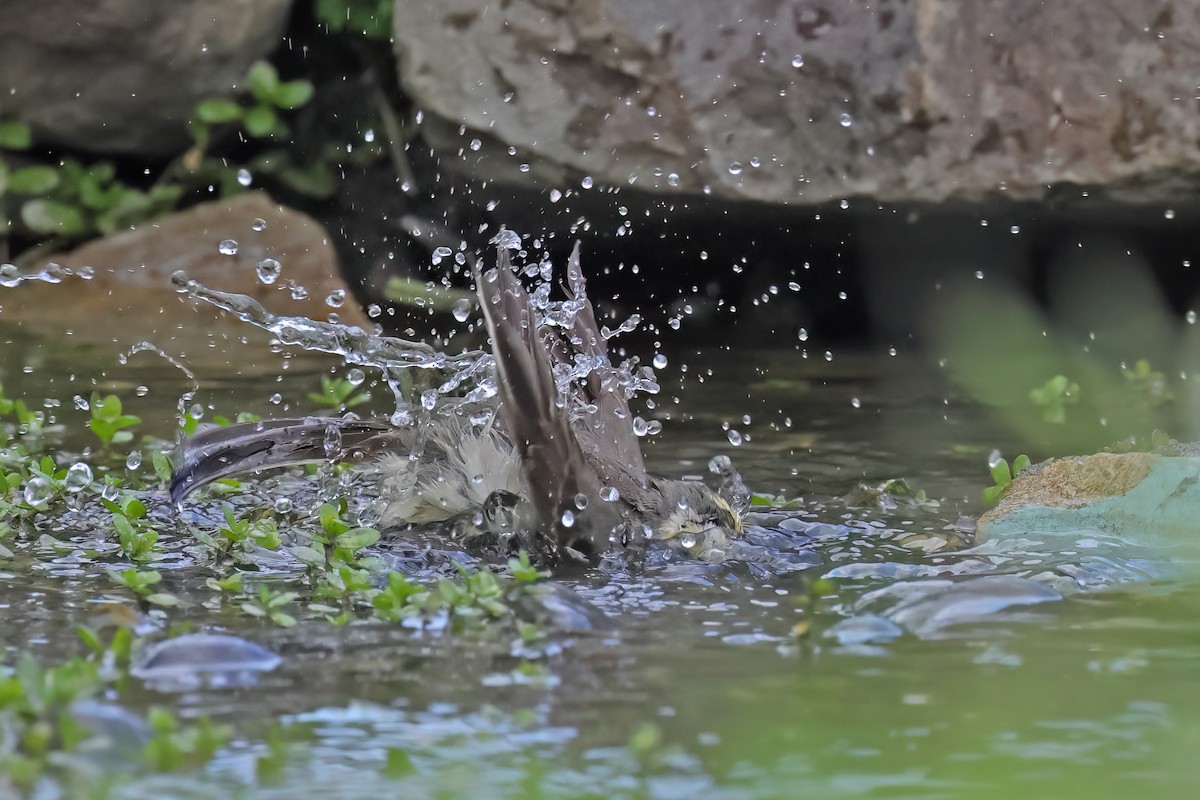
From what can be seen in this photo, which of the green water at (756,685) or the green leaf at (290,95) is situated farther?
the green leaf at (290,95)

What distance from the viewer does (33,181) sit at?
6934 millimetres

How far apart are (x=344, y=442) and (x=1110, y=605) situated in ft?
5.76

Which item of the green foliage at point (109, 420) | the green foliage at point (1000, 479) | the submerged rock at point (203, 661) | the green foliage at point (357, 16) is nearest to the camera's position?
the submerged rock at point (203, 661)

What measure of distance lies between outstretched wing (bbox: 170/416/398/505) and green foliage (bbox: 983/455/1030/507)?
4.67 feet

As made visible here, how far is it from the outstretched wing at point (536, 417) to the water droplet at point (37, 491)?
112 cm

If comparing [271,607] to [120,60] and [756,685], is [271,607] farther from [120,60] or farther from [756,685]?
[120,60]

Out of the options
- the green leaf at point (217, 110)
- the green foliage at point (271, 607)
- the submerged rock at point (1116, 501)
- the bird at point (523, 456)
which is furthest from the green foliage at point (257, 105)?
the green foliage at point (271, 607)

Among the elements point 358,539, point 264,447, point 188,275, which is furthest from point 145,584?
point 188,275

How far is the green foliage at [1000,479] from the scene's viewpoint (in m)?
3.79

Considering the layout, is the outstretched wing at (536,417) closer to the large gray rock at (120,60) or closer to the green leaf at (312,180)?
the large gray rock at (120,60)

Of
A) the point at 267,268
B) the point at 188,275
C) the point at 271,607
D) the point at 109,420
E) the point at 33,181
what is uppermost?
the point at 33,181

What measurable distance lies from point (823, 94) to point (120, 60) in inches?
119

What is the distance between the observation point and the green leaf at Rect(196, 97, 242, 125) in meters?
6.90

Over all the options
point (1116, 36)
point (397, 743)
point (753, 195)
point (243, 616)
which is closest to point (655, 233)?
point (753, 195)
